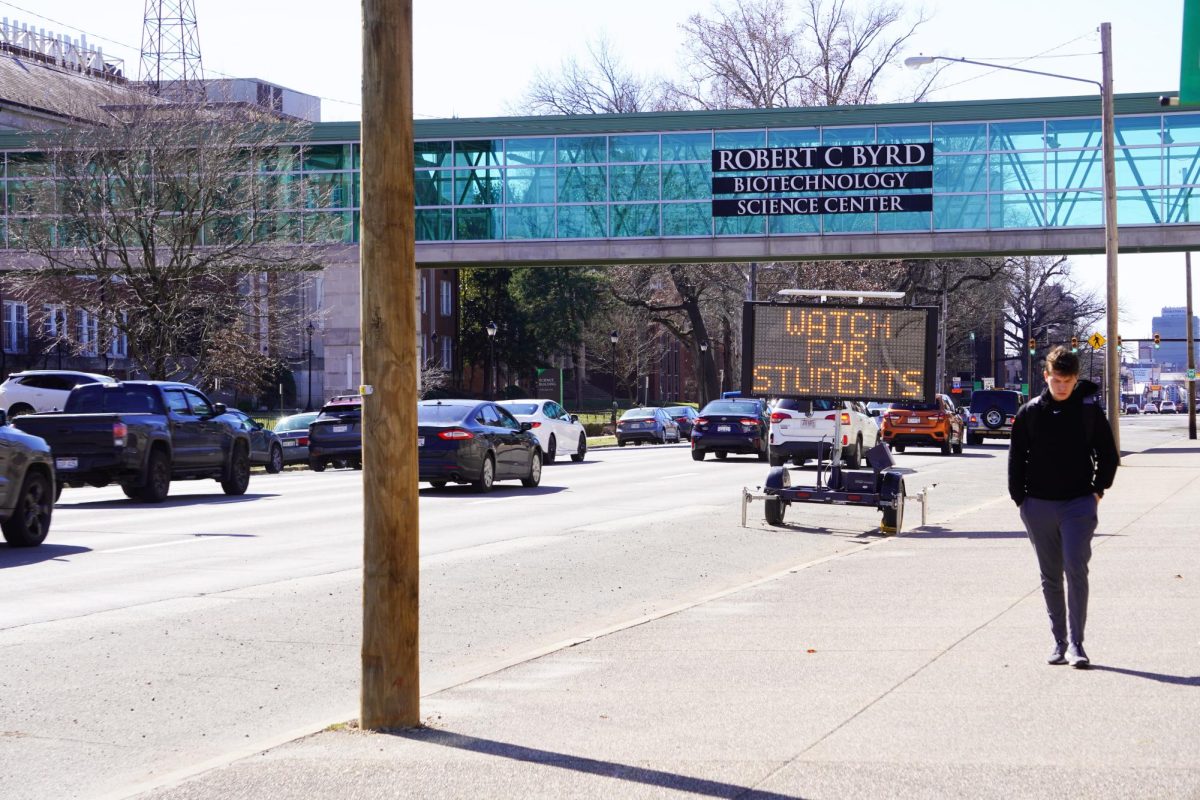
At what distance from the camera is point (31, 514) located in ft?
50.7

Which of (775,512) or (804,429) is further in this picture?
(804,429)

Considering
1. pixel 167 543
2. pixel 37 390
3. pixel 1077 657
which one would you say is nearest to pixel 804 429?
pixel 167 543

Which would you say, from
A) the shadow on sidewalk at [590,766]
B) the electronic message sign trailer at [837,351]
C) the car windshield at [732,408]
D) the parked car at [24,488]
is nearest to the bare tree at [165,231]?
the car windshield at [732,408]

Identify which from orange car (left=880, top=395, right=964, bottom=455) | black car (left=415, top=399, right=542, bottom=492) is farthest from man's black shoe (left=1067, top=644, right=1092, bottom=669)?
orange car (left=880, top=395, right=964, bottom=455)

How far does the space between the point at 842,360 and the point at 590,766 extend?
12075 millimetres

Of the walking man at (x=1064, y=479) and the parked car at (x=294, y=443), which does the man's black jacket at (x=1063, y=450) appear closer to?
the walking man at (x=1064, y=479)

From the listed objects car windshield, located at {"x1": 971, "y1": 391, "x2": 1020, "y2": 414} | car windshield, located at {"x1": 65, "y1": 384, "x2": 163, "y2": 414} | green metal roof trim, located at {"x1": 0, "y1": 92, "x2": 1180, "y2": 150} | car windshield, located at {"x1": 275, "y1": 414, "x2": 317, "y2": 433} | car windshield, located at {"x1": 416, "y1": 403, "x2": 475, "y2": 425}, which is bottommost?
car windshield, located at {"x1": 275, "y1": 414, "x2": 317, "y2": 433}

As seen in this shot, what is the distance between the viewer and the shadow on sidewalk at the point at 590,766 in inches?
221

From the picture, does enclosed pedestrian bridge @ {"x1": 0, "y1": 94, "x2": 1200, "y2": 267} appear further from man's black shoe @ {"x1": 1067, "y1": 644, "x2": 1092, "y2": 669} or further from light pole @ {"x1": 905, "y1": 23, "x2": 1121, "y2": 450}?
man's black shoe @ {"x1": 1067, "y1": 644, "x2": 1092, "y2": 669}

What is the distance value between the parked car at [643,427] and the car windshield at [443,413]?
2907cm

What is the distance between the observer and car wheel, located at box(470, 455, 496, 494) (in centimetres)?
2467

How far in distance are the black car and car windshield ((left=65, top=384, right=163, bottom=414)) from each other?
4102 millimetres

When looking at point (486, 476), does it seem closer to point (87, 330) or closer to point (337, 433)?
point (337, 433)

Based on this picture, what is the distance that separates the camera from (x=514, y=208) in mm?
49875
